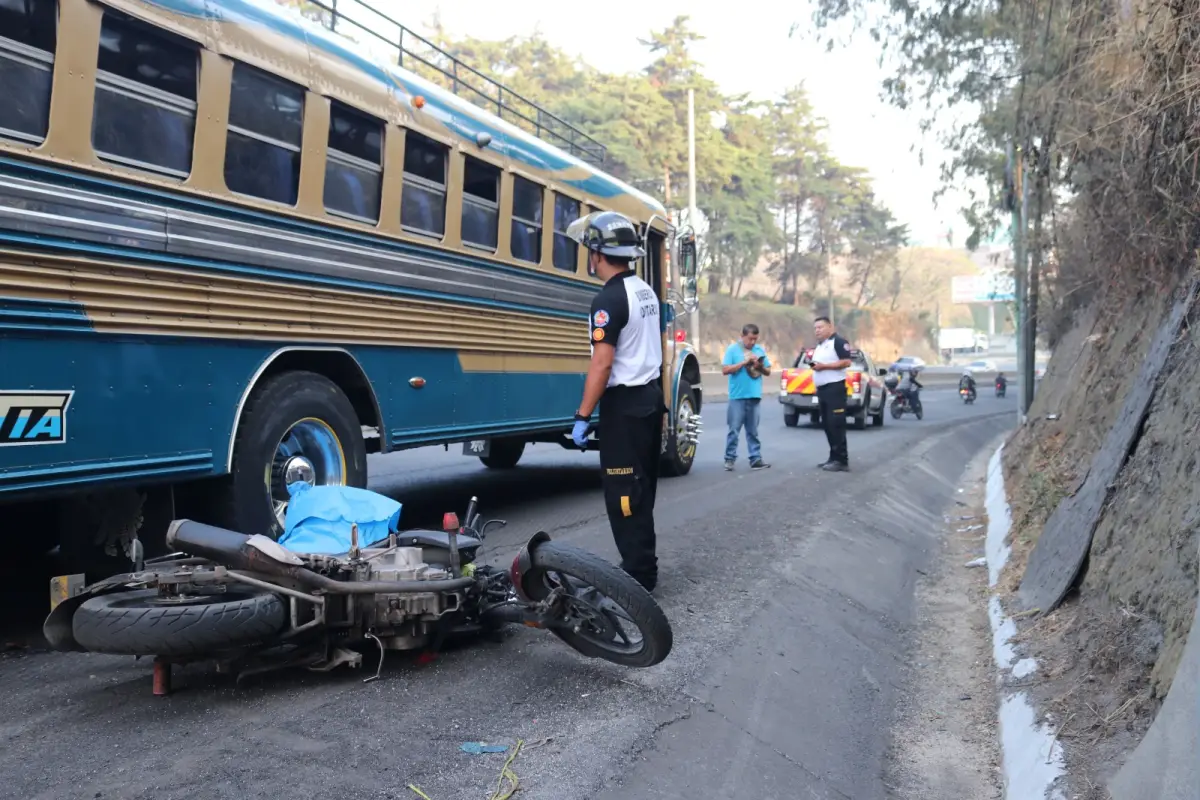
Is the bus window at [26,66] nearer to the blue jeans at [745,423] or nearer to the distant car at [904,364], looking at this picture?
the blue jeans at [745,423]

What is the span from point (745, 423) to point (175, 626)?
31.0 feet

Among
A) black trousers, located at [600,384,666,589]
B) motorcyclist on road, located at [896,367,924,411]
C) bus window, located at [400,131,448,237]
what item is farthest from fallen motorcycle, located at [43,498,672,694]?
motorcyclist on road, located at [896,367,924,411]

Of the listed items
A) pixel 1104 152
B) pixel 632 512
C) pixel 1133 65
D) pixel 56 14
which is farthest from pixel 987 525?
pixel 56 14

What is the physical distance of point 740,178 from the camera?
52.9 m

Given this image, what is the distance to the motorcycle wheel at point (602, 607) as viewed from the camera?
392 centimetres

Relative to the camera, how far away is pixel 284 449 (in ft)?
19.7

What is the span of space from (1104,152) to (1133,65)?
4.40ft

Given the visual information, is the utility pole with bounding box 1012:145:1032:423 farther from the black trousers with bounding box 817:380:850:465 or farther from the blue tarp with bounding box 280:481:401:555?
the blue tarp with bounding box 280:481:401:555

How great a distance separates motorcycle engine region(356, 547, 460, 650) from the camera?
12.9 ft

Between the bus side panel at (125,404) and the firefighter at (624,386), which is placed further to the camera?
the firefighter at (624,386)

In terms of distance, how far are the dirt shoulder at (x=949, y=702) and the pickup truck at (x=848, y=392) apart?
1257 cm

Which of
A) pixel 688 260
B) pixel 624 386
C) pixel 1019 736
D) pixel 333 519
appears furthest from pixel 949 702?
pixel 688 260

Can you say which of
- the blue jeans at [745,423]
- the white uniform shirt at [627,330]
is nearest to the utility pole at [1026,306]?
the blue jeans at [745,423]

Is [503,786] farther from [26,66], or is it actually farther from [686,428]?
[686,428]
